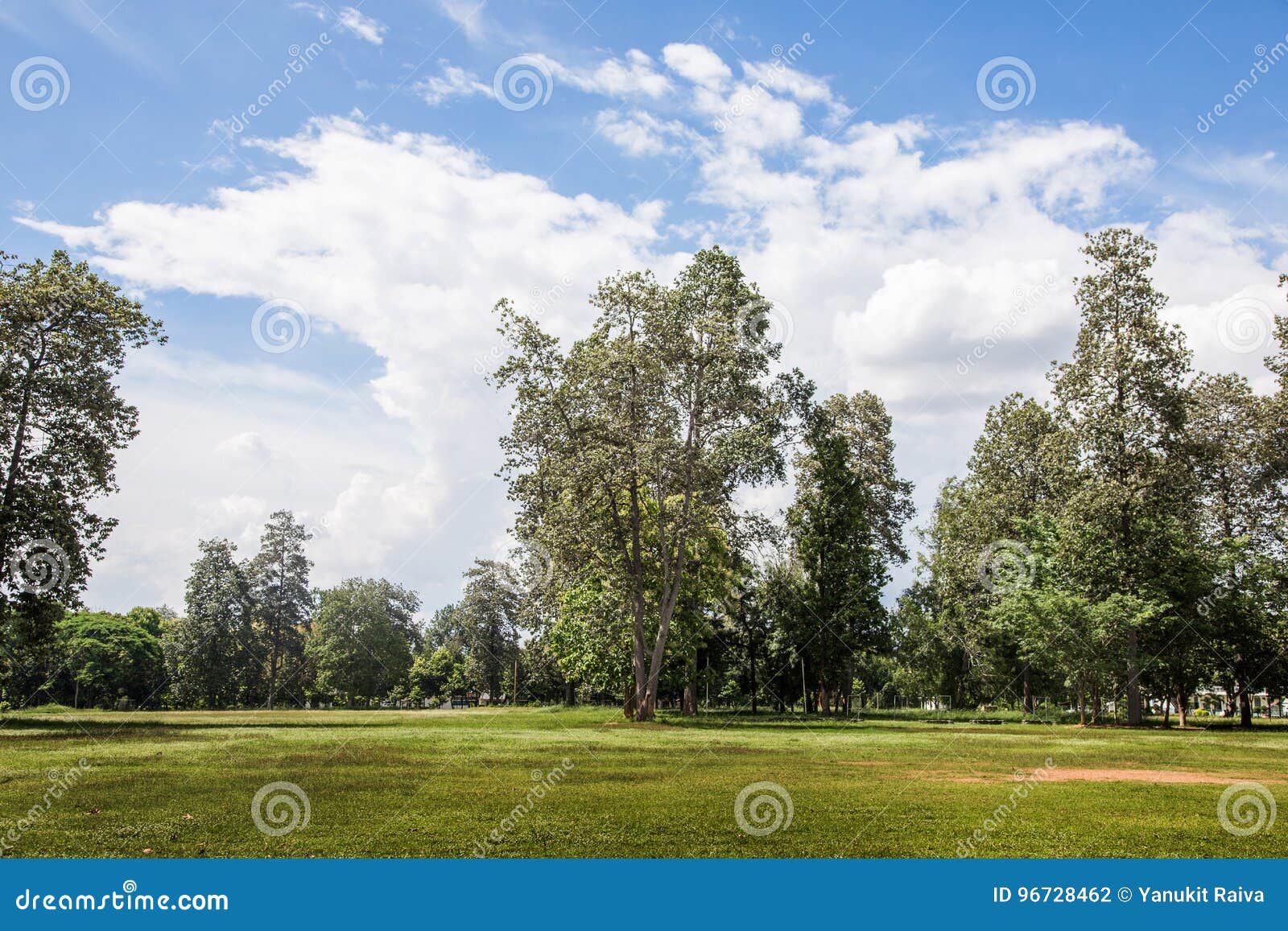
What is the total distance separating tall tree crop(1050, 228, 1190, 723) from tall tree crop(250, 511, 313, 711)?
228 ft

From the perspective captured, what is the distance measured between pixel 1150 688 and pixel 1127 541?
19297 millimetres

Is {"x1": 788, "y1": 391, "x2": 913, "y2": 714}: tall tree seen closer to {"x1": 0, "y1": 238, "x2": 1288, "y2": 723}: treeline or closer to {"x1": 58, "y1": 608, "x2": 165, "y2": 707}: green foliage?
{"x1": 0, "y1": 238, "x2": 1288, "y2": 723}: treeline

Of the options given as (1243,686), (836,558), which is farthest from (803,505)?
(1243,686)

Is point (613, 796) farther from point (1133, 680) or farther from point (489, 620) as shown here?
point (489, 620)

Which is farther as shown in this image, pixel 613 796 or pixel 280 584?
pixel 280 584

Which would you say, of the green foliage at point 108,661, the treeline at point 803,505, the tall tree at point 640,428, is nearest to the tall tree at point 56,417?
the treeline at point 803,505

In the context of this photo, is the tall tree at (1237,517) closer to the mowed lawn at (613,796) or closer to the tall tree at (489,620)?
the mowed lawn at (613,796)

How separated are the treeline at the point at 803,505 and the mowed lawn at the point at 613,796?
44.2 feet

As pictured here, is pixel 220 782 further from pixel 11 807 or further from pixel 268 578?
pixel 268 578

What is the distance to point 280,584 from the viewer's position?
8769 centimetres

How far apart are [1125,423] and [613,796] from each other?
139 feet

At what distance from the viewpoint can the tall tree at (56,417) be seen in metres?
34.2

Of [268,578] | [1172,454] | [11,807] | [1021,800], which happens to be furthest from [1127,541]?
[268,578]

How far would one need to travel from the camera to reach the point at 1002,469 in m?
63.8
